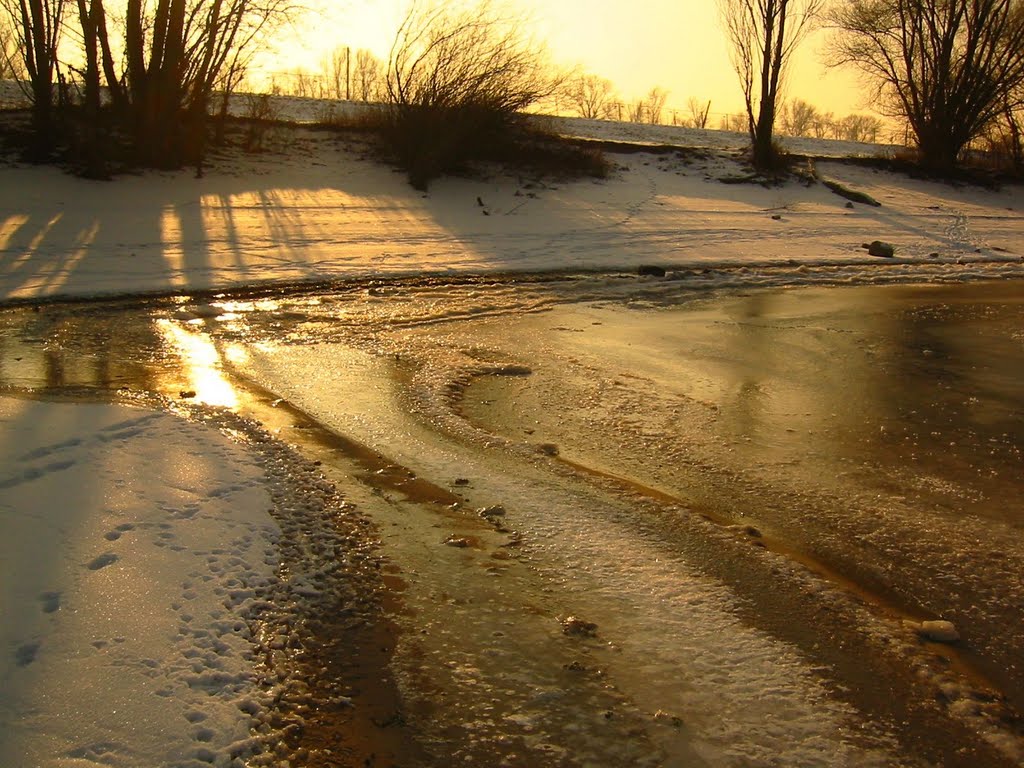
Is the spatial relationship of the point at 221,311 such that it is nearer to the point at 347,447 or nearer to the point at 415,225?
the point at 347,447

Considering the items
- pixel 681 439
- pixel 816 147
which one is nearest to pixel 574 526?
pixel 681 439

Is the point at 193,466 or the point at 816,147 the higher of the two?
the point at 816,147

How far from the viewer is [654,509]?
14.1ft

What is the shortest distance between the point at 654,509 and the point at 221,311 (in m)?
6.02

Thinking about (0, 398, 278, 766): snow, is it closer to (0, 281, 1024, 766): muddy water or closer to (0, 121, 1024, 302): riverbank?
(0, 281, 1024, 766): muddy water

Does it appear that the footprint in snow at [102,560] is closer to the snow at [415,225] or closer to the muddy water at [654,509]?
the muddy water at [654,509]

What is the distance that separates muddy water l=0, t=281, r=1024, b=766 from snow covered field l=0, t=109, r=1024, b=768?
0.48 feet

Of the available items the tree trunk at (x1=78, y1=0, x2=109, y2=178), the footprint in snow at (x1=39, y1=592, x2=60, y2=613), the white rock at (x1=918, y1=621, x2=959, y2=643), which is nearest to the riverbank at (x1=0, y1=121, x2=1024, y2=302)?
the tree trunk at (x1=78, y1=0, x2=109, y2=178)

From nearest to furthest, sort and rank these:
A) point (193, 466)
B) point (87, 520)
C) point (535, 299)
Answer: point (87, 520), point (193, 466), point (535, 299)

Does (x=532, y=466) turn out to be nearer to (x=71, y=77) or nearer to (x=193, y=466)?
(x=193, y=466)

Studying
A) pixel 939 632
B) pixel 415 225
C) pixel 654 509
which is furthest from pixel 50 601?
pixel 415 225

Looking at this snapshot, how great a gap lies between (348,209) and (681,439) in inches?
464

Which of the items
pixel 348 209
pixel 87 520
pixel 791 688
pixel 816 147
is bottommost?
pixel 791 688

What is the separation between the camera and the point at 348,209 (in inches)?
626
